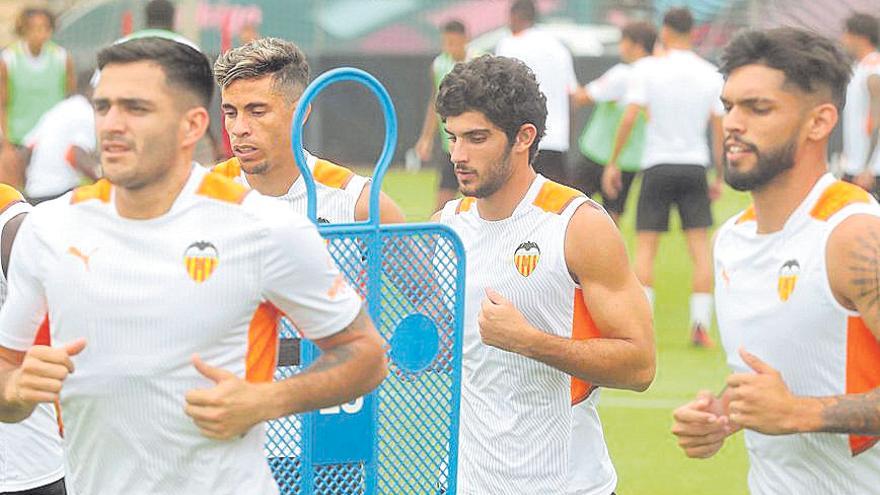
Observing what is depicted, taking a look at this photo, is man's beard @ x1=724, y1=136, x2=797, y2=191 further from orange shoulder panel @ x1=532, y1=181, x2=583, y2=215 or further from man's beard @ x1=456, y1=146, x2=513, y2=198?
man's beard @ x1=456, y1=146, x2=513, y2=198

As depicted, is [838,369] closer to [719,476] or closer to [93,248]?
[93,248]

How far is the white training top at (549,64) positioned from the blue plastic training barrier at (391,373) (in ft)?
29.6

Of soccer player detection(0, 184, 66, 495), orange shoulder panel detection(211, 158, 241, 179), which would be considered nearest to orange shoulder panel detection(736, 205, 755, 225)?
orange shoulder panel detection(211, 158, 241, 179)

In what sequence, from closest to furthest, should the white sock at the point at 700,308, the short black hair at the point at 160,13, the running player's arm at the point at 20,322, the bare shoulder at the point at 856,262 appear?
1. the running player's arm at the point at 20,322
2. the bare shoulder at the point at 856,262
3. the white sock at the point at 700,308
4. the short black hair at the point at 160,13

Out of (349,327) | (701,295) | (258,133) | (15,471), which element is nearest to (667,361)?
(701,295)

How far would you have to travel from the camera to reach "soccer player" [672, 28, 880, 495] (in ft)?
12.7

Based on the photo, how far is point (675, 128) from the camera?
12.4m

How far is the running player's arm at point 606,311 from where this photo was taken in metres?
4.82

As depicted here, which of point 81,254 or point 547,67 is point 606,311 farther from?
point 547,67

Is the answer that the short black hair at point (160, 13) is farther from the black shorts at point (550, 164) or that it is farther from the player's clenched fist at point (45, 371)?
the player's clenched fist at point (45, 371)

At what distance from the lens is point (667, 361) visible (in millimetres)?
11281

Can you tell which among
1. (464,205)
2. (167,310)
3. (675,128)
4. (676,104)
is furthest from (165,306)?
(676,104)

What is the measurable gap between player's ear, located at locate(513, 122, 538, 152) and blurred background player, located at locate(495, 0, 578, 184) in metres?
8.07

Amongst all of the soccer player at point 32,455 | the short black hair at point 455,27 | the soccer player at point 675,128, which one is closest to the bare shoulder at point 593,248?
the soccer player at point 32,455
